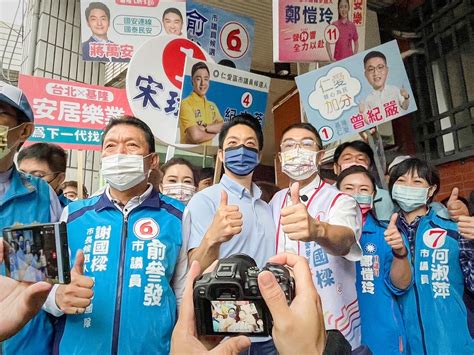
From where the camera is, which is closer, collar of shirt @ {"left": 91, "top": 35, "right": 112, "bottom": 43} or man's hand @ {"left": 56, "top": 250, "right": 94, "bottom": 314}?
man's hand @ {"left": 56, "top": 250, "right": 94, "bottom": 314}

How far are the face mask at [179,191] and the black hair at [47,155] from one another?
0.71 meters

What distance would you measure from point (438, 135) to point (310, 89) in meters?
2.34

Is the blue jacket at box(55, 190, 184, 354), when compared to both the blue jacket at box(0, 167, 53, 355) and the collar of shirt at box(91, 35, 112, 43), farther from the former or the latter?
the collar of shirt at box(91, 35, 112, 43)

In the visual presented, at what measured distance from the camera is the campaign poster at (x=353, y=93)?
3.25m

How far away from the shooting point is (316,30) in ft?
12.5

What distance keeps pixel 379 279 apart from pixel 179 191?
1.44 metres

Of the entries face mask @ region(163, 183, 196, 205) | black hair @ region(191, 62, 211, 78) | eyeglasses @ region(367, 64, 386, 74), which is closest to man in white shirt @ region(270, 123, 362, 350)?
face mask @ region(163, 183, 196, 205)

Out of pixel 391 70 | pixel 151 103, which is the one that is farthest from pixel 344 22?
pixel 151 103

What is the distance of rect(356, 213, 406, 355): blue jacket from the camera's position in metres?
2.25

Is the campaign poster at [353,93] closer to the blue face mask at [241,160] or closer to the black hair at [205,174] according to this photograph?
the black hair at [205,174]

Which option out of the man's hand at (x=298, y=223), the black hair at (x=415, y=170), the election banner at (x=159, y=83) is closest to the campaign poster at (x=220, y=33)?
the election banner at (x=159, y=83)

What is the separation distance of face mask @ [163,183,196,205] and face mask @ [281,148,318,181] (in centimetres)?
100

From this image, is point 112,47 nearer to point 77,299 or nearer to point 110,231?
point 110,231

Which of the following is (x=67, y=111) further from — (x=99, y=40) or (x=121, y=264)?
(x=121, y=264)
